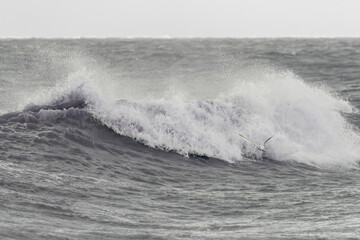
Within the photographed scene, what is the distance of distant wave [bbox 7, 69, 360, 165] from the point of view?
19.6m

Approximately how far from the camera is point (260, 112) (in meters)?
23.2

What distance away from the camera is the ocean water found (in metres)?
12.3

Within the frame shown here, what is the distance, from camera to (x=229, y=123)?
2170 centimetres

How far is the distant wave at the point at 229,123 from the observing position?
19.6 m

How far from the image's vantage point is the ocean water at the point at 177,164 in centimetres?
1234

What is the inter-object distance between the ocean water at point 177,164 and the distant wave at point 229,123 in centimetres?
4

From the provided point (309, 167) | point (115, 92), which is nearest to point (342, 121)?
point (309, 167)

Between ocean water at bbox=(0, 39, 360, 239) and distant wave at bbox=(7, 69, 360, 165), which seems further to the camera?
distant wave at bbox=(7, 69, 360, 165)

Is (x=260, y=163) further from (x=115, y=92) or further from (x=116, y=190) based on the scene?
(x=115, y=92)

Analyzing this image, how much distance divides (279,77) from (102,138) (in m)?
10.9

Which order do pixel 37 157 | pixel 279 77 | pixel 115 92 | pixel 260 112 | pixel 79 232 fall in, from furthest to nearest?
pixel 115 92 < pixel 279 77 < pixel 260 112 < pixel 37 157 < pixel 79 232

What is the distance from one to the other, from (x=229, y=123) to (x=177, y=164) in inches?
162

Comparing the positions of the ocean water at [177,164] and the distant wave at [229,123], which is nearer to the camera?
the ocean water at [177,164]

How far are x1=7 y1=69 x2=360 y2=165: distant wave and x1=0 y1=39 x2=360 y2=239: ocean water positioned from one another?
0.13 ft
